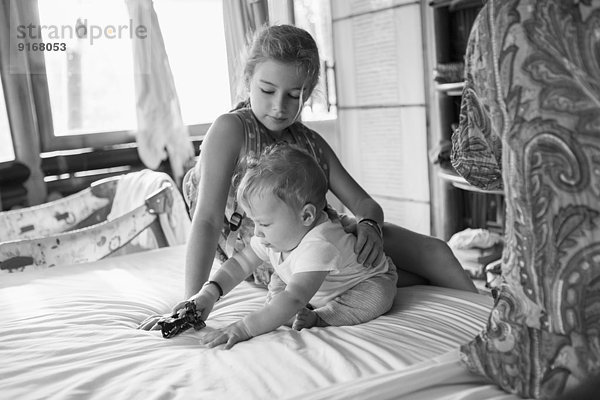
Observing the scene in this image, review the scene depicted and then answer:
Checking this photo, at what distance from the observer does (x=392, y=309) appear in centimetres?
148

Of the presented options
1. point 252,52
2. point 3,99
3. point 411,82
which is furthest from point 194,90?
point 252,52

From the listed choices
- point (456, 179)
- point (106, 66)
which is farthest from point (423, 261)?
point (106, 66)

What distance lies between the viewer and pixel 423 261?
1.72m

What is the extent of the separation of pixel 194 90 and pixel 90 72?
0.66 m

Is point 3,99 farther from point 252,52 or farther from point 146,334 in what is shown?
point 146,334

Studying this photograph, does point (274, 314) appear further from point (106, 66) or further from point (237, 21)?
point (237, 21)

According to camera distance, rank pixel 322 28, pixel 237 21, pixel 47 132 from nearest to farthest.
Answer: pixel 47 132 → pixel 237 21 → pixel 322 28

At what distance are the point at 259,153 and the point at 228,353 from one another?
70 centimetres

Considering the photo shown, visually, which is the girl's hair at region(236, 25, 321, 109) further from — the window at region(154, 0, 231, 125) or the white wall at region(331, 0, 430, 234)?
the window at region(154, 0, 231, 125)

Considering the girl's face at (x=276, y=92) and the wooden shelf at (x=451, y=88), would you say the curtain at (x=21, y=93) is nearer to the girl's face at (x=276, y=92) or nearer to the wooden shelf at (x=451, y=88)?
the girl's face at (x=276, y=92)

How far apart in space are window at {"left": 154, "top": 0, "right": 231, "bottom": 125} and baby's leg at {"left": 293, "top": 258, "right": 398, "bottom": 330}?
2717mm

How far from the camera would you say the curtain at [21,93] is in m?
3.28

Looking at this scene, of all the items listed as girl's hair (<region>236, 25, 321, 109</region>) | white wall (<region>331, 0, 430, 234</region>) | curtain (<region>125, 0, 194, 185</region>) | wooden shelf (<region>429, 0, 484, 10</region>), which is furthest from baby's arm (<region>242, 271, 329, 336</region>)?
white wall (<region>331, 0, 430, 234</region>)

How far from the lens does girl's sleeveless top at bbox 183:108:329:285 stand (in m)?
1.77
